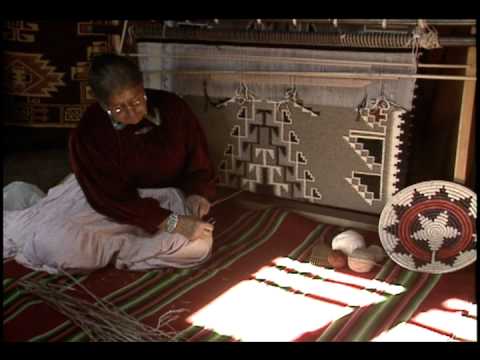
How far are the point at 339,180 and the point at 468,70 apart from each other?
687 millimetres

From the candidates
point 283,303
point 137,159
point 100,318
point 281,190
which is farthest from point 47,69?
point 283,303

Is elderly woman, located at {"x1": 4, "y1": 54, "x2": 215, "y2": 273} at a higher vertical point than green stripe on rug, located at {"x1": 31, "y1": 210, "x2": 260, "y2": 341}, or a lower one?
higher

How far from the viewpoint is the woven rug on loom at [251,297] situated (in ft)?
6.53

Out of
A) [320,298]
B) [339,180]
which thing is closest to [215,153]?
[339,180]

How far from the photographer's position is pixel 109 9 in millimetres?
1701

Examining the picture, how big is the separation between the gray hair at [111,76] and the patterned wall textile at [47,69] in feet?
3.72

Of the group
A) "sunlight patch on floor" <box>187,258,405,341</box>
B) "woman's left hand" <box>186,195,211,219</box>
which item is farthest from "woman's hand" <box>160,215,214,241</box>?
"sunlight patch on floor" <box>187,258,405,341</box>

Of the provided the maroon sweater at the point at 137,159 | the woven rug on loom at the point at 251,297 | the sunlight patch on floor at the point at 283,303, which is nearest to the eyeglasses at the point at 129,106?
the maroon sweater at the point at 137,159

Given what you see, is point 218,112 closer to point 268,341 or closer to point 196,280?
point 196,280

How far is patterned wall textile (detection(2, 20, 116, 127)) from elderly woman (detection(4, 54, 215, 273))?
3.14ft

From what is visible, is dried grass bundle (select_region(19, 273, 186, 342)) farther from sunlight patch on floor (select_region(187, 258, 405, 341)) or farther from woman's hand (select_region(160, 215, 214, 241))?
woman's hand (select_region(160, 215, 214, 241))

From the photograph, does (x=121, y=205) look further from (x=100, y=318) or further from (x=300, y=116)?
(x=300, y=116)

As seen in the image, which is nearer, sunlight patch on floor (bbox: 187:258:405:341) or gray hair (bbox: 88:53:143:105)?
sunlight patch on floor (bbox: 187:258:405:341)

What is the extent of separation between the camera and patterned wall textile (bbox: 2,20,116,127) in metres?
3.22
